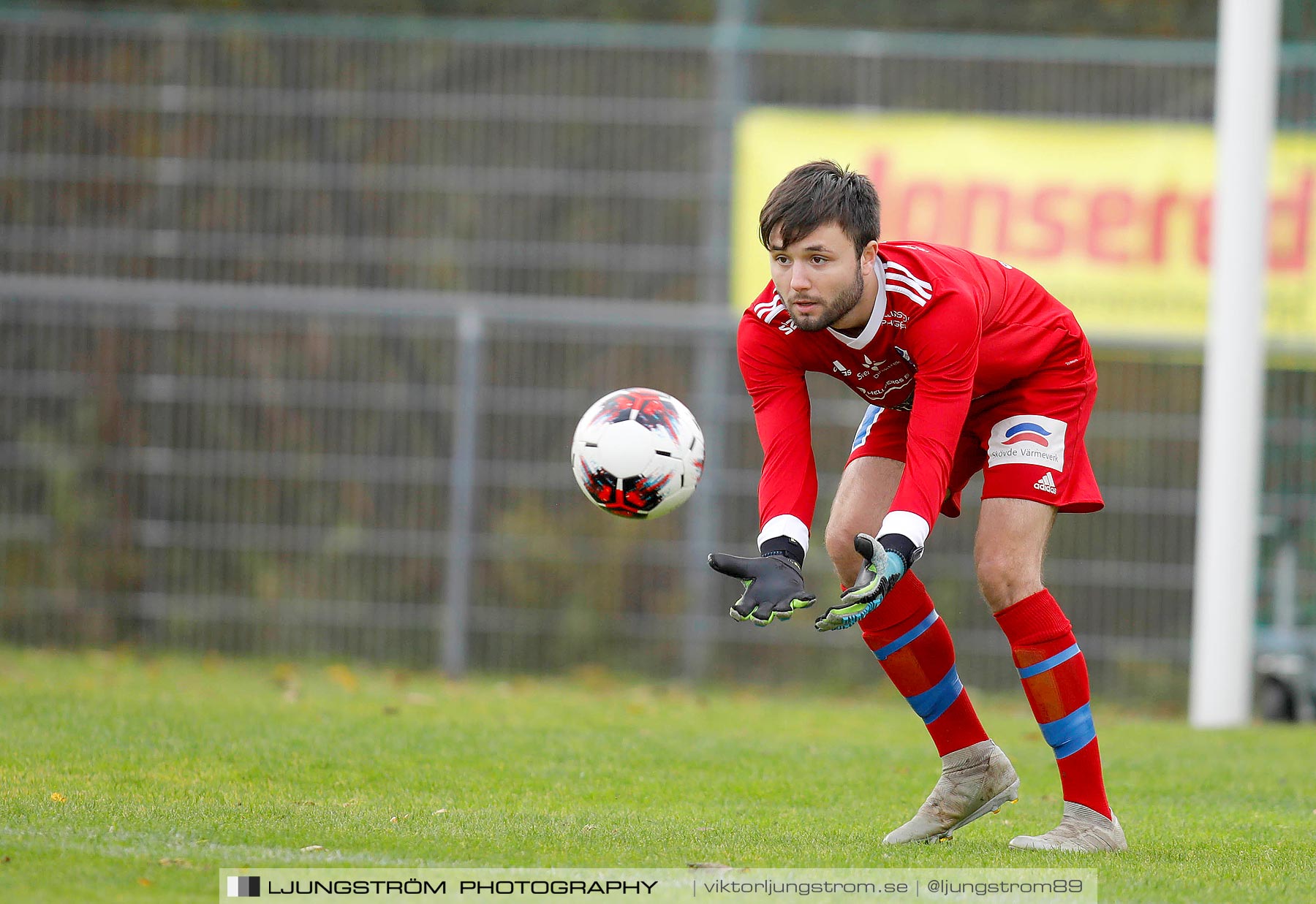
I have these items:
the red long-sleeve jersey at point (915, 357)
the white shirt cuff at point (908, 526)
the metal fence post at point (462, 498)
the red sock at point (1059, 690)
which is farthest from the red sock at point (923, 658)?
the metal fence post at point (462, 498)

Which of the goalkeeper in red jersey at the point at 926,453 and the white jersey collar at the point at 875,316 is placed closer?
the goalkeeper in red jersey at the point at 926,453

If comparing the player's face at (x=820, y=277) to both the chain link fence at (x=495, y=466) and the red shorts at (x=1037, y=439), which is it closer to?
the red shorts at (x=1037, y=439)

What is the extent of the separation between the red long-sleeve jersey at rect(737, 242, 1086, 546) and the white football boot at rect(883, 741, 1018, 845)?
1027 mm

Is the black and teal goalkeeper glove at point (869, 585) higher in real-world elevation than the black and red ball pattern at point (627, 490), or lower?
lower

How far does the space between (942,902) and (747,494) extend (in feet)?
22.0

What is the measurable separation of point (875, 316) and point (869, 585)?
0.85 metres

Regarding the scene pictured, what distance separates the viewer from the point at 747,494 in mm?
10922

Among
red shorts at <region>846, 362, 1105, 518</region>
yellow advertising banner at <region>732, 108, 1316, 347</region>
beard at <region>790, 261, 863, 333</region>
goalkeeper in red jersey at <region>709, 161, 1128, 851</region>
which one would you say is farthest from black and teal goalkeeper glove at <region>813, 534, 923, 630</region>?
yellow advertising banner at <region>732, 108, 1316, 347</region>

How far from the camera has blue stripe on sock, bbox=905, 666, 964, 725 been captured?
17.8ft

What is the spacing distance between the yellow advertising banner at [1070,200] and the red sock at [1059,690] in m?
5.96

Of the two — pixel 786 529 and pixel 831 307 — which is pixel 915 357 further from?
pixel 786 529

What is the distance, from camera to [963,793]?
210 inches

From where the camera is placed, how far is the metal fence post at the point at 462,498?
1065cm

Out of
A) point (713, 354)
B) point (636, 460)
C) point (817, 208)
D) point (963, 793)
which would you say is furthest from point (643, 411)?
point (713, 354)
